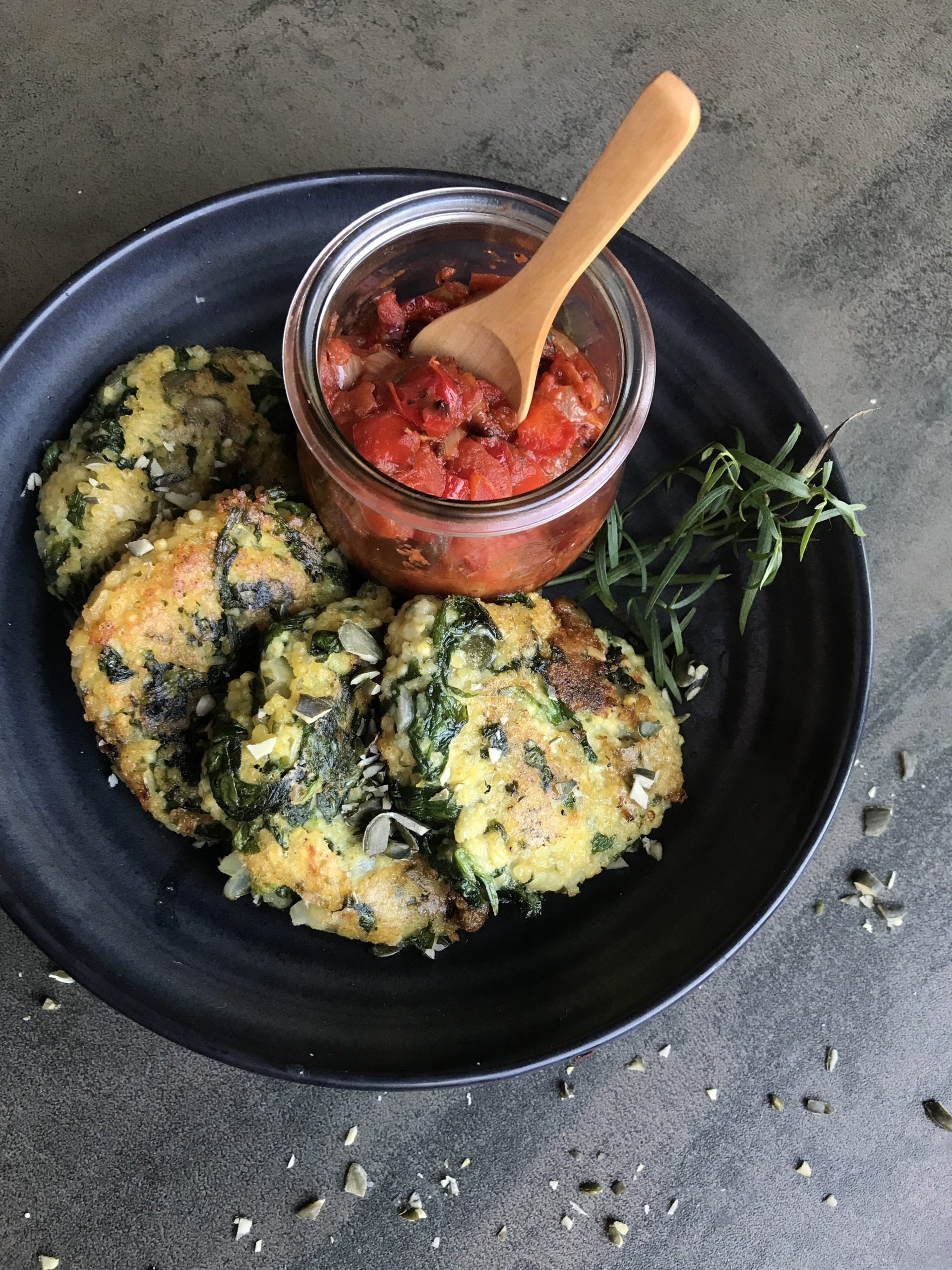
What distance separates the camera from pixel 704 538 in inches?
110

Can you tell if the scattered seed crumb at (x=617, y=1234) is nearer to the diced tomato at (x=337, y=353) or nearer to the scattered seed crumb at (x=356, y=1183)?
the scattered seed crumb at (x=356, y=1183)

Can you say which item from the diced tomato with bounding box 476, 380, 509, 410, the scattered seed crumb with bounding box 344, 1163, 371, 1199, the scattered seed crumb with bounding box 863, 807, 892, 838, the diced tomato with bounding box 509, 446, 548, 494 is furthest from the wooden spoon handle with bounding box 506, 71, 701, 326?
the scattered seed crumb with bounding box 344, 1163, 371, 1199

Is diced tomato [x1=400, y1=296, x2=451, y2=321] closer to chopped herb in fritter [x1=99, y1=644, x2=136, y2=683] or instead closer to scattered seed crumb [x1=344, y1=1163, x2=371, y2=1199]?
chopped herb in fritter [x1=99, y1=644, x2=136, y2=683]

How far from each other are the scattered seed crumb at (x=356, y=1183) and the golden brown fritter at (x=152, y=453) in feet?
5.69

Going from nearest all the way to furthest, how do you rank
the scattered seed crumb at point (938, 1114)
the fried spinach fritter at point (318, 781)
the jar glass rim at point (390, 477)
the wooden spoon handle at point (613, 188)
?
the wooden spoon handle at point (613, 188) < the jar glass rim at point (390, 477) < the fried spinach fritter at point (318, 781) < the scattered seed crumb at point (938, 1114)

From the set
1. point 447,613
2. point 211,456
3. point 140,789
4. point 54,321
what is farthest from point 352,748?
point 54,321

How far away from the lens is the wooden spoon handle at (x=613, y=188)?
170 cm

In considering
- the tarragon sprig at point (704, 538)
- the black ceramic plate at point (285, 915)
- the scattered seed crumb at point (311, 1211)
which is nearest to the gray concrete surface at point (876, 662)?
the scattered seed crumb at point (311, 1211)

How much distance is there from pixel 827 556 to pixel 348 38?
2252mm

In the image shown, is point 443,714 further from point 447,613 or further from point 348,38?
point 348,38

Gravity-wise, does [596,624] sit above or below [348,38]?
below

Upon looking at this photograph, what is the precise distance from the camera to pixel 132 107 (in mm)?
3094

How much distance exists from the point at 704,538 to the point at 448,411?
3.28 ft

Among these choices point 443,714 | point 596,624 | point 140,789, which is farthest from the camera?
point 596,624
